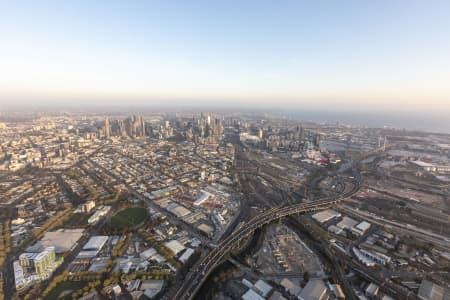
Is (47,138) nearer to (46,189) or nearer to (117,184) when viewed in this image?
(46,189)

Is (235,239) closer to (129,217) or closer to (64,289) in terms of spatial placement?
(129,217)

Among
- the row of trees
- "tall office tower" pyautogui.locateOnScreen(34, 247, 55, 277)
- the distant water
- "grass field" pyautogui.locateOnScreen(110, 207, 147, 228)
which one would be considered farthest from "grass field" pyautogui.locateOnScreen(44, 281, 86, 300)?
the distant water

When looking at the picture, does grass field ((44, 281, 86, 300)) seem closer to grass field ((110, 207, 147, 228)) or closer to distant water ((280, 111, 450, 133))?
grass field ((110, 207, 147, 228))

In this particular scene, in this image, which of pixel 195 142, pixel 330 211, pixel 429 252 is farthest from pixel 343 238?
pixel 195 142

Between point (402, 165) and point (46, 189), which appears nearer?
point (46, 189)

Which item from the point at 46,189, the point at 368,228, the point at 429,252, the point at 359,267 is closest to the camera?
the point at 359,267

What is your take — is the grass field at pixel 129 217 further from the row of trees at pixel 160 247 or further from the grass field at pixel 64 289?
the grass field at pixel 64 289

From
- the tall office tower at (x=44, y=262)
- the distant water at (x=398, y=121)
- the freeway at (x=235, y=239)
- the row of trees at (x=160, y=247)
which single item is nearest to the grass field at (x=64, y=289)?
the tall office tower at (x=44, y=262)

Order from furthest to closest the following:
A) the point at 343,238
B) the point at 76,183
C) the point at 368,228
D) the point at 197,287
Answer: the point at 76,183 < the point at 368,228 < the point at 343,238 < the point at 197,287
